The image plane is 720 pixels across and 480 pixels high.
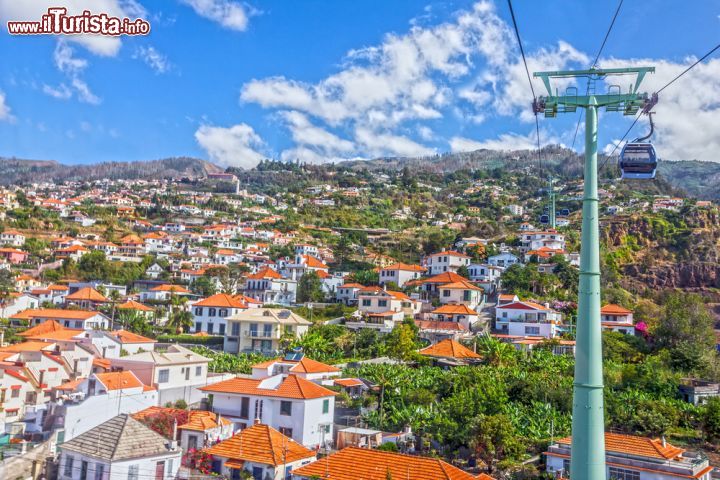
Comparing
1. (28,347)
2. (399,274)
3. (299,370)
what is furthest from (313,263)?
(299,370)

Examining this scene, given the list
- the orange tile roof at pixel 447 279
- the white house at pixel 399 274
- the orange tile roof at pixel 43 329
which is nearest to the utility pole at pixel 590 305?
the orange tile roof at pixel 43 329

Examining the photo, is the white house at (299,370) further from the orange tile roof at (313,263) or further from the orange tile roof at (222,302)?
the orange tile roof at (313,263)

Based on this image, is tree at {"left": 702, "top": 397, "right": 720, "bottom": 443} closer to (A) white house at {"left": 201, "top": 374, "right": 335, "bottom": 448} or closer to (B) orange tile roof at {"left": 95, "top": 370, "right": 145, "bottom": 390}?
(A) white house at {"left": 201, "top": 374, "right": 335, "bottom": 448}

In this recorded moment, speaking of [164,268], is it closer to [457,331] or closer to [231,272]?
[231,272]

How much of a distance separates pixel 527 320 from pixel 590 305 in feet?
153

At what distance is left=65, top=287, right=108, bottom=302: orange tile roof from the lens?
2616 inches

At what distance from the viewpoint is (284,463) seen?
21.8m

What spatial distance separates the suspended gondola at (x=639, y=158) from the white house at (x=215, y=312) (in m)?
53.4

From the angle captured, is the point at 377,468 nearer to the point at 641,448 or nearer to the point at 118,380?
the point at 641,448

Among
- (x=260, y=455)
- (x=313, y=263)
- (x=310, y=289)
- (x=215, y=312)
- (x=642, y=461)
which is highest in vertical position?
(x=313, y=263)

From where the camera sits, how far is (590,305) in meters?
8.51

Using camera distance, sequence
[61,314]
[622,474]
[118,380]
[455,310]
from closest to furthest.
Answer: [622,474]
[118,380]
[61,314]
[455,310]

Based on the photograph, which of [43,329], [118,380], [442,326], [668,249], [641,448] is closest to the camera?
[641,448]

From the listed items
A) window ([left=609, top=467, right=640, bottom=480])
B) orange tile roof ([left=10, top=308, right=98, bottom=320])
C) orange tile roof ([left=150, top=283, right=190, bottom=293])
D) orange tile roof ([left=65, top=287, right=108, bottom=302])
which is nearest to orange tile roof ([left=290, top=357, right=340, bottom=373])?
window ([left=609, top=467, right=640, bottom=480])
